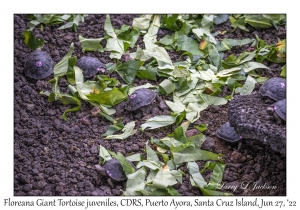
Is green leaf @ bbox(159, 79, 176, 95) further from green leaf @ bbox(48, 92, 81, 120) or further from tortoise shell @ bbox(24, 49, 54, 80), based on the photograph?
tortoise shell @ bbox(24, 49, 54, 80)

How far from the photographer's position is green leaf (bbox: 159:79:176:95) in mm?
3205

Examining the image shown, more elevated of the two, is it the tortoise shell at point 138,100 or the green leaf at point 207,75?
the green leaf at point 207,75

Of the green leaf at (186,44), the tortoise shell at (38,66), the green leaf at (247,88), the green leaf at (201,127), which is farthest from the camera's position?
the green leaf at (186,44)

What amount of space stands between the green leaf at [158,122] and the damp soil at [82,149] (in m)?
0.03

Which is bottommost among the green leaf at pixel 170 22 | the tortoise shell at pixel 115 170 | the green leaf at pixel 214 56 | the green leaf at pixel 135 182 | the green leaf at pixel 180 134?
the green leaf at pixel 135 182

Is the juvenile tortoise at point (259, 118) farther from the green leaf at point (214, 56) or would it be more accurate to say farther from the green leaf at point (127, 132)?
the green leaf at point (214, 56)

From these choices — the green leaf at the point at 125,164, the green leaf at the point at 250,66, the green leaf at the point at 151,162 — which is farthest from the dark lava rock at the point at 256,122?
the green leaf at the point at 250,66

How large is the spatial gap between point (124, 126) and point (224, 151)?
581 mm

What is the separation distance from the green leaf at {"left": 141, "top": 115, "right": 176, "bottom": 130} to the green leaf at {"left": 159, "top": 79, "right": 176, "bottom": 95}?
26 centimetres

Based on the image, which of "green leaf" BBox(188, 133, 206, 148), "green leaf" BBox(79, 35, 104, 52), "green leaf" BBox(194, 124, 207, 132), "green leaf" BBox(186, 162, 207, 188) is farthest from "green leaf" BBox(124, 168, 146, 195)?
"green leaf" BBox(79, 35, 104, 52)

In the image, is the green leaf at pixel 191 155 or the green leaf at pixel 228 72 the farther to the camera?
the green leaf at pixel 228 72

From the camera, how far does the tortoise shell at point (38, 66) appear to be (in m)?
3.32
